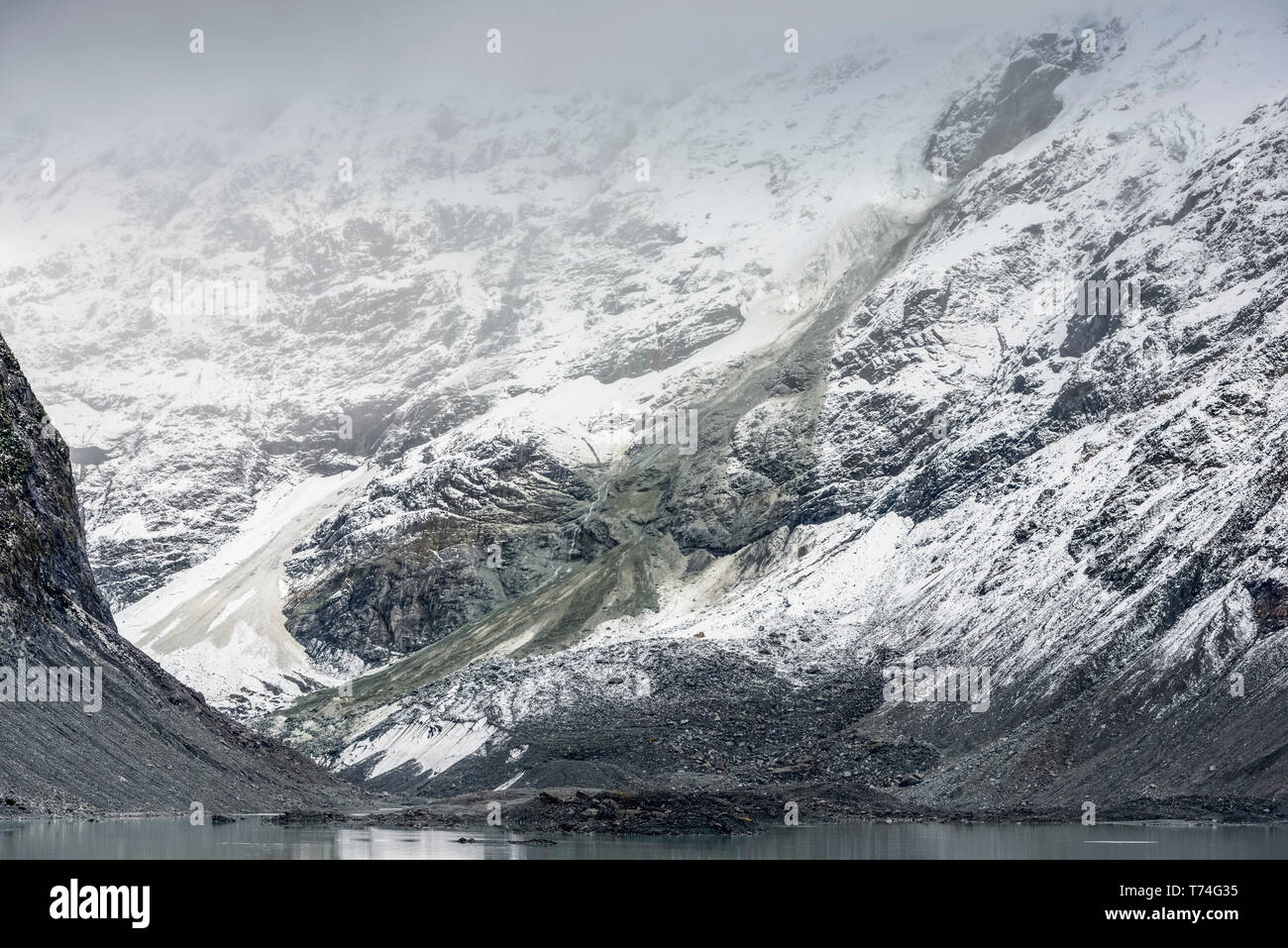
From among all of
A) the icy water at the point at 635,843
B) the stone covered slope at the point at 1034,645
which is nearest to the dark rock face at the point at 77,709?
the icy water at the point at 635,843

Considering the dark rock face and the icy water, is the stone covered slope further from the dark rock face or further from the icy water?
the dark rock face

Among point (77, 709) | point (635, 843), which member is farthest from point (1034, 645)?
point (77, 709)

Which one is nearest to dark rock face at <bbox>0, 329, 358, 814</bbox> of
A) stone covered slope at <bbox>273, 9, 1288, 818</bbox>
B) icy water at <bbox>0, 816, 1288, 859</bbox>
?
icy water at <bbox>0, 816, 1288, 859</bbox>

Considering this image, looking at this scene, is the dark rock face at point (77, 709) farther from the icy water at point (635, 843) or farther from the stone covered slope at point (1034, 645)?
the stone covered slope at point (1034, 645)

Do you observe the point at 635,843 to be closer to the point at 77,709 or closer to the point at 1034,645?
the point at 77,709

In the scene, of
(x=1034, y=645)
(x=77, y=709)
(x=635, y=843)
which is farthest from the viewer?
(x=1034, y=645)
